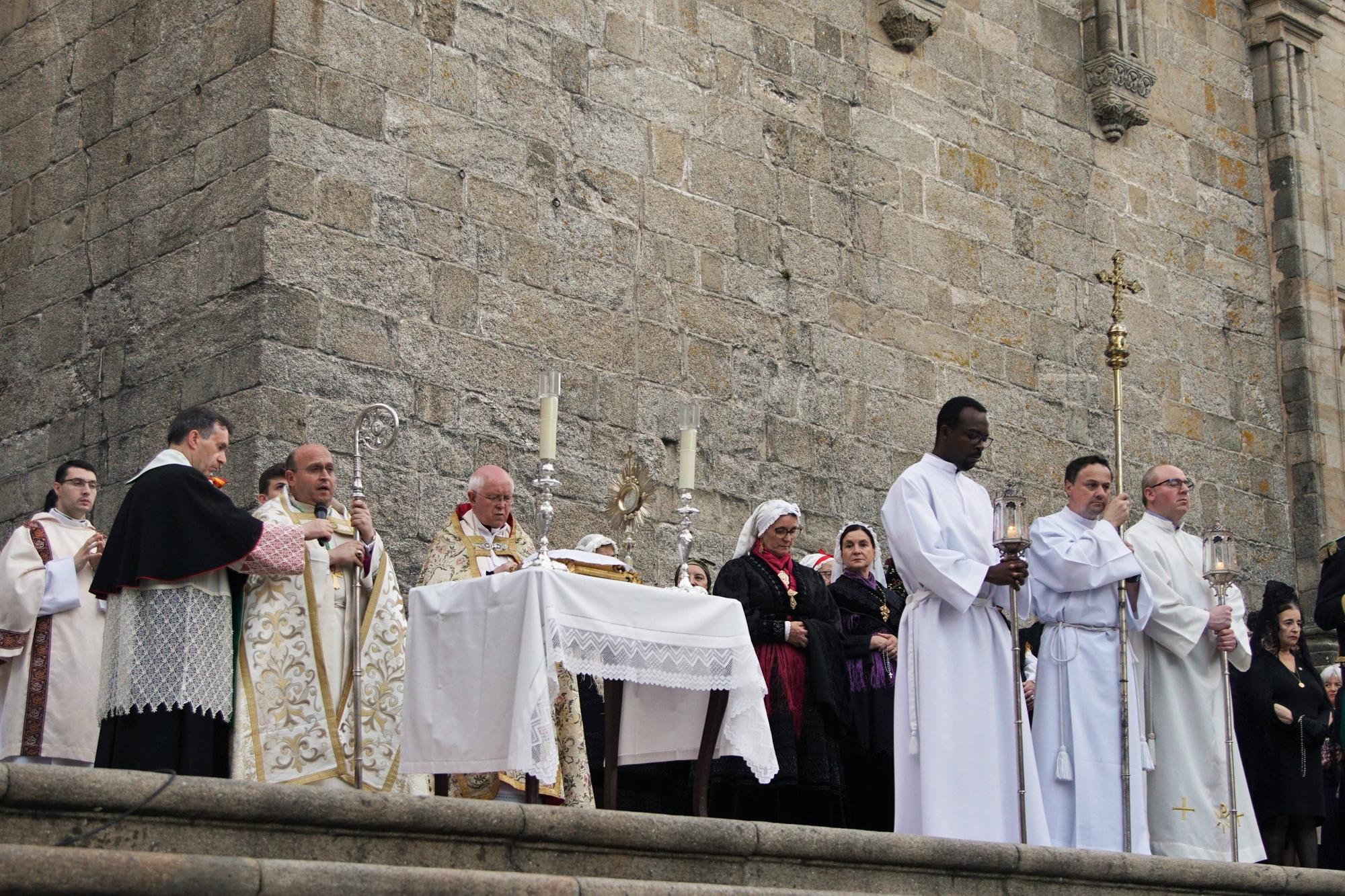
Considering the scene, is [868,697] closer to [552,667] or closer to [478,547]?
[478,547]

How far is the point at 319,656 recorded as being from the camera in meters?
7.35

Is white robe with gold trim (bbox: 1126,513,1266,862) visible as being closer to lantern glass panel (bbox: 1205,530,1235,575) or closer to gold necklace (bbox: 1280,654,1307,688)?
lantern glass panel (bbox: 1205,530,1235,575)

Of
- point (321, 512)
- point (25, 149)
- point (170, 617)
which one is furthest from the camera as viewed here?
point (25, 149)

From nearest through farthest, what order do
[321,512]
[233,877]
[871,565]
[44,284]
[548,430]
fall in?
[233,877] < [548,430] < [321,512] < [871,565] < [44,284]

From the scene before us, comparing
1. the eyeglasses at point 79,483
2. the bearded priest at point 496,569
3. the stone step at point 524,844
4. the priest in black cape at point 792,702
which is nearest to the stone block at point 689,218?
the priest in black cape at point 792,702

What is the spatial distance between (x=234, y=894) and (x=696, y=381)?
5989 mm

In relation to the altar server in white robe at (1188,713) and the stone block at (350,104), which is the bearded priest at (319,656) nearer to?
the stone block at (350,104)

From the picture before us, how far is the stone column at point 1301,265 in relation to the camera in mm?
13812

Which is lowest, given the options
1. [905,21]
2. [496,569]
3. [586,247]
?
[496,569]

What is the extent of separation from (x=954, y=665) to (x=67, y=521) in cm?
345

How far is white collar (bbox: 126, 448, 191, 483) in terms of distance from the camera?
687 cm

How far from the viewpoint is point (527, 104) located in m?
9.85

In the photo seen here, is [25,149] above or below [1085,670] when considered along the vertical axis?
above

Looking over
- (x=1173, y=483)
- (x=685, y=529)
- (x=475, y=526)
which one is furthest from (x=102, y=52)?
(x=1173, y=483)
